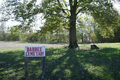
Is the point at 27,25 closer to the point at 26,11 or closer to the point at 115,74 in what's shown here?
the point at 26,11

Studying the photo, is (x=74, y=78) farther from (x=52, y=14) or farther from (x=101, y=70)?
(x=52, y=14)

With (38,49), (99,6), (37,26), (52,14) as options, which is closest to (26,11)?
(37,26)

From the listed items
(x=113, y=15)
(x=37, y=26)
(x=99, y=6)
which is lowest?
(x=37, y=26)

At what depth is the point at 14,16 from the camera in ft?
45.3

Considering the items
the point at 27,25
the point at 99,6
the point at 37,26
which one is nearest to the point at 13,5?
the point at 27,25

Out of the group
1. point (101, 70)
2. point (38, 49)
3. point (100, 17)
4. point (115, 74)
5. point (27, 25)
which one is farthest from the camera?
point (27, 25)

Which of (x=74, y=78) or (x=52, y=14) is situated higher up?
(x=52, y=14)

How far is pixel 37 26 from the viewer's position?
15375 mm

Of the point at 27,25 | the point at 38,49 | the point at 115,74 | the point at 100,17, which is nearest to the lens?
the point at 38,49

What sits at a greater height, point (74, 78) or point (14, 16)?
point (14, 16)

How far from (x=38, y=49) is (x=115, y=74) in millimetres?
3737

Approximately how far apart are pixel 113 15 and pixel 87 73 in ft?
38.4

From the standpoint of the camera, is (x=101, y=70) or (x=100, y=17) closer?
(x=101, y=70)

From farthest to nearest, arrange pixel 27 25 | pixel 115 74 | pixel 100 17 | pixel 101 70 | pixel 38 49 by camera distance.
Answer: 1. pixel 27 25
2. pixel 100 17
3. pixel 101 70
4. pixel 115 74
5. pixel 38 49
